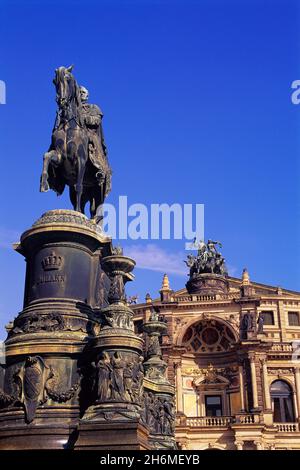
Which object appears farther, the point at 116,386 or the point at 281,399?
the point at 281,399

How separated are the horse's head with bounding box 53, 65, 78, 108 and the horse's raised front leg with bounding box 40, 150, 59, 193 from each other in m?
1.03

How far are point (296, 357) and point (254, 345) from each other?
4.19m

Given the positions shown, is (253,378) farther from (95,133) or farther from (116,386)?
(116,386)

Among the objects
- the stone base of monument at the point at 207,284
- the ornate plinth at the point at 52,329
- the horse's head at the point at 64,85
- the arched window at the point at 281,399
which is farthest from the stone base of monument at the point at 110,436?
the stone base of monument at the point at 207,284

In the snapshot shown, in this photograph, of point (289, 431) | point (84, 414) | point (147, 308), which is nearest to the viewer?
point (84, 414)

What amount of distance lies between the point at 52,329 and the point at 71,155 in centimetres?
354

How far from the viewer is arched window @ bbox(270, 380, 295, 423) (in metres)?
44.9

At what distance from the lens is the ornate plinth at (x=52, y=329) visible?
9.30 metres

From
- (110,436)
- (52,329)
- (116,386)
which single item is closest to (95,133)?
(52,329)

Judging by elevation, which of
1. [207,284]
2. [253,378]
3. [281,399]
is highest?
[207,284]

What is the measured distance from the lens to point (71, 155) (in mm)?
11852

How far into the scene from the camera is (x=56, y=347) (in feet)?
31.6
